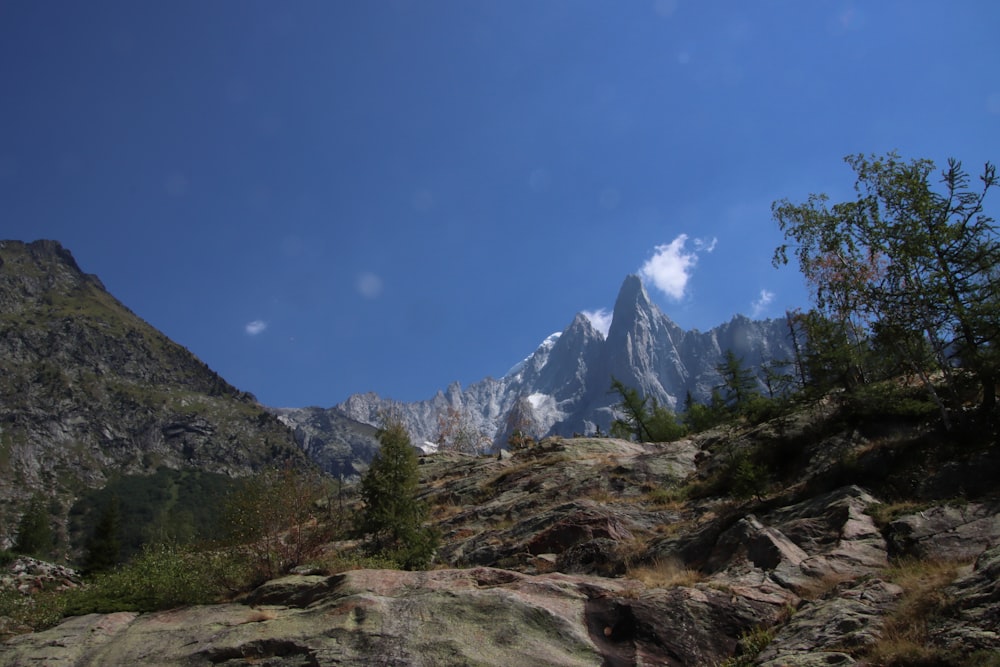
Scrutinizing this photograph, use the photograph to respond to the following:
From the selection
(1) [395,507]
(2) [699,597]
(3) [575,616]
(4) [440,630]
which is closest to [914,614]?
(2) [699,597]

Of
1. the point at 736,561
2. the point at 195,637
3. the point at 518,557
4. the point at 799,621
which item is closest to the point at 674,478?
the point at 518,557

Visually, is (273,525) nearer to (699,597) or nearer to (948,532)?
(699,597)

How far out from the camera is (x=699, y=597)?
13.2m

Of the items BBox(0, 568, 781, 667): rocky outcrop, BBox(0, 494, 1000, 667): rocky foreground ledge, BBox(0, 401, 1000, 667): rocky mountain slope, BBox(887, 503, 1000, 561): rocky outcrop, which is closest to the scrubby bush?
BBox(0, 401, 1000, 667): rocky mountain slope

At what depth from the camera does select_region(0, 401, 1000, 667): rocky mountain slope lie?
10.9m

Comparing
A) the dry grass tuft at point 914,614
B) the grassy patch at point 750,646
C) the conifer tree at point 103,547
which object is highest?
the conifer tree at point 103,547

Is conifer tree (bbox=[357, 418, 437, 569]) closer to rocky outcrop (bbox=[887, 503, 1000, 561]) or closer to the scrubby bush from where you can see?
the scrubby bush

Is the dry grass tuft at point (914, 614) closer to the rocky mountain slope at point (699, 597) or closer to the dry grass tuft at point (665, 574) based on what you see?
the rocky mountain slope at point (699, 597)

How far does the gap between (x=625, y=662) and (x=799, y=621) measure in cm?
380

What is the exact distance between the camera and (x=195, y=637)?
13.8m

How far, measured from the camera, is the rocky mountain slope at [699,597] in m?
10.9

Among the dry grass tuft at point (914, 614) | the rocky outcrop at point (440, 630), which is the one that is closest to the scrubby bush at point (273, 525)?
the rocky outcrop at point (440, 630)

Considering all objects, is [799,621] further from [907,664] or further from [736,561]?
[736,561]

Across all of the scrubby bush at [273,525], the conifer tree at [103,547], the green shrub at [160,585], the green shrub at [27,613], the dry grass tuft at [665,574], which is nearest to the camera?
the dry grass tuft at [665,574]
